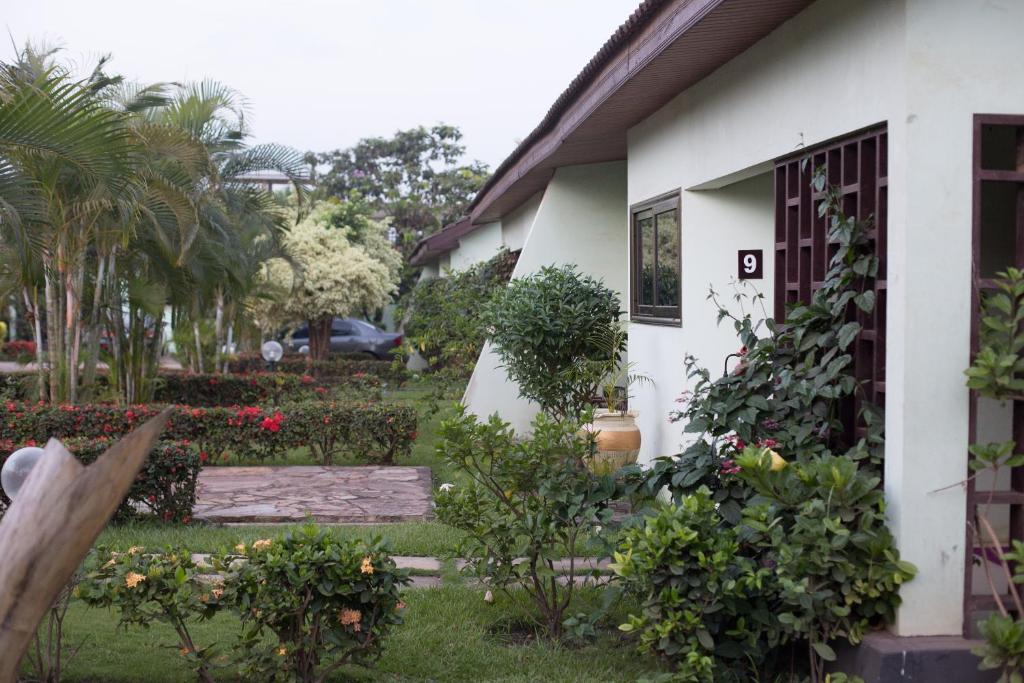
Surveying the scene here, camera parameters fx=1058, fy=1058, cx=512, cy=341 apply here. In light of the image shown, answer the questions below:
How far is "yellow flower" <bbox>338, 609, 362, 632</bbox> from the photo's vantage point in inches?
165

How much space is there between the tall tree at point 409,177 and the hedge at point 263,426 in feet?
86.6

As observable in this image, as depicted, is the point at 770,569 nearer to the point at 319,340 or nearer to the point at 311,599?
the point at 311,599

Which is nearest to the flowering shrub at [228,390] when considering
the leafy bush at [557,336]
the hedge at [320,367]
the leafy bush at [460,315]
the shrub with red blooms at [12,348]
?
the leafy bush at [460,315]

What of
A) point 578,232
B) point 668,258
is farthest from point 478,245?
point 668,258

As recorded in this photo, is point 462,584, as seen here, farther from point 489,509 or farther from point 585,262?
point 585,262

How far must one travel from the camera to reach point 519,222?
16.2 metres

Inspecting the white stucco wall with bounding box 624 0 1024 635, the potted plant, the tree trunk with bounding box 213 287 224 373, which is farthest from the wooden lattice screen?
the tree trunk with bounding box 213 287 224 373

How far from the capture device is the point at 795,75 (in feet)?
18.1

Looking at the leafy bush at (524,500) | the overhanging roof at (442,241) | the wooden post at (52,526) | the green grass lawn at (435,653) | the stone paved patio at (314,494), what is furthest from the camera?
the overhanging roof at (442,241)

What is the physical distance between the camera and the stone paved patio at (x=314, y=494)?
8289 millimetres

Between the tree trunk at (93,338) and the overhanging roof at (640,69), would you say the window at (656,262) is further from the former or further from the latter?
the tree trunk at (93,338)

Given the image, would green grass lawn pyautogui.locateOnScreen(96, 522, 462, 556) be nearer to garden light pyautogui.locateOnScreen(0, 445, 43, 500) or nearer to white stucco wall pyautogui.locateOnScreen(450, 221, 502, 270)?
garden light pyautogui.locateOnScreen(0, 445, 43, 500)

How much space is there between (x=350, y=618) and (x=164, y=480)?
4.10m

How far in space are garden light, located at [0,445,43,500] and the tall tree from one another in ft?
107
